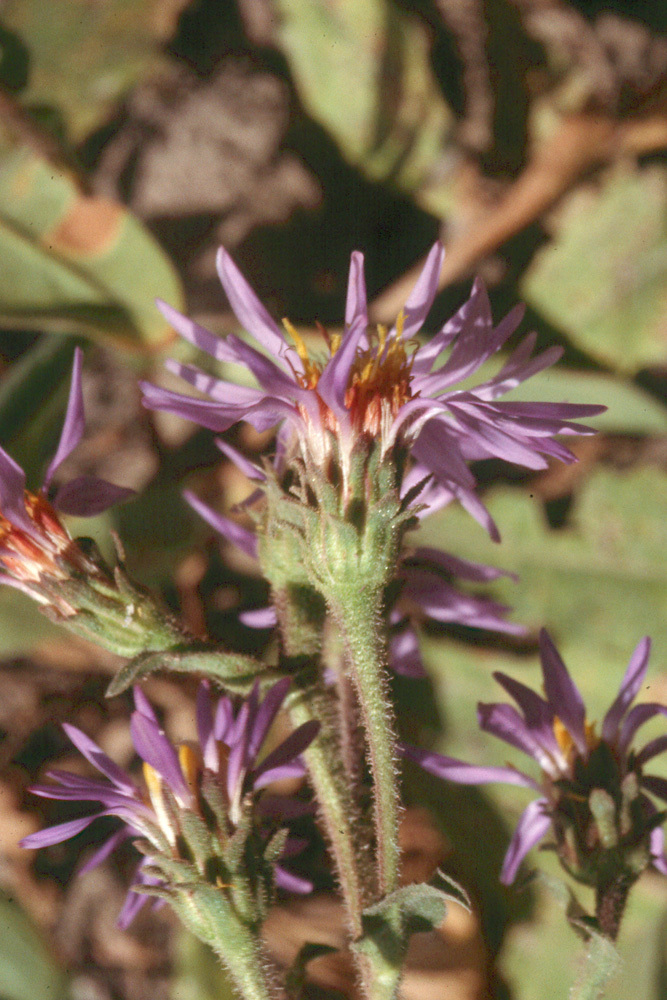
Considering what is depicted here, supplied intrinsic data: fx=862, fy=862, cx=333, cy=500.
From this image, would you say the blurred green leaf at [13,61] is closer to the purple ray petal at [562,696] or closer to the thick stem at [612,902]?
the purple ray petal at [562,696]

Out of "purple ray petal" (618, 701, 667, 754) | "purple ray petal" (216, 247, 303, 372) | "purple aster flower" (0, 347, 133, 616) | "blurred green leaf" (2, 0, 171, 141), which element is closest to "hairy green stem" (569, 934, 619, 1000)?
"purple ray petal" (618, 701, 667, 754)

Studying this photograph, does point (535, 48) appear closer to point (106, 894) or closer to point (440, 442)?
point (440, 442)

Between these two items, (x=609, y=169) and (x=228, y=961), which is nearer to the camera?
(x=228, y=961)

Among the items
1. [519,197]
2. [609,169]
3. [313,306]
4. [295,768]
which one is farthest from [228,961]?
[609,169]

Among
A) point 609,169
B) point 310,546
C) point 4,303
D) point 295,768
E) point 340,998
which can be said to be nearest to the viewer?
point 310,546

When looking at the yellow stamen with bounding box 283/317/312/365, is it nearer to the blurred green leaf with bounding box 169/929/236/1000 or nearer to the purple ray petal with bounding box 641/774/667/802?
the purple ray petal with bounding box 641/774/667/802

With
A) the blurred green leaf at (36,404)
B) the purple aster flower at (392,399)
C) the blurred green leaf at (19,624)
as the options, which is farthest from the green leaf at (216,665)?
the blurred green leaf at (36,404)
